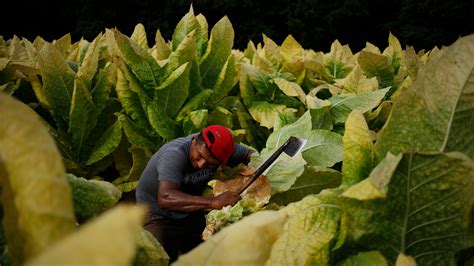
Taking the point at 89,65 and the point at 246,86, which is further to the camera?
the point at 246,86

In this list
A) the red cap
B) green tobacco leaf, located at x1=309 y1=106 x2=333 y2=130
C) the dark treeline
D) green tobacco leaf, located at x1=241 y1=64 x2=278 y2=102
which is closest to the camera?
green tobacco leaf, located at x1=309 y1=106 x2=333 y2=130

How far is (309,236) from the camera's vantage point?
0.93 m

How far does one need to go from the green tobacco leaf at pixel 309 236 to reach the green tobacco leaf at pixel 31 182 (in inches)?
20.5

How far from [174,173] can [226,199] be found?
669 mm

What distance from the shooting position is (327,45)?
1484cm

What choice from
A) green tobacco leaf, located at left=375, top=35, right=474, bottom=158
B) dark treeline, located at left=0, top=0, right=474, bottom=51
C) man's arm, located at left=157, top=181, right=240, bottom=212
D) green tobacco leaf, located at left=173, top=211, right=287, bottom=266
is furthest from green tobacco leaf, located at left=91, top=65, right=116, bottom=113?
dark treeline, located at left=0, top=0, right=474, bottom=51

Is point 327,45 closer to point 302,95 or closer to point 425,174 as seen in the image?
point 302,95

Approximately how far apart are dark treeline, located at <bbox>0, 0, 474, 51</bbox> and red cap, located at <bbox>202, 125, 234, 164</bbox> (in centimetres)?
1174

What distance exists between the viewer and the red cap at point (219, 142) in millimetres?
2938

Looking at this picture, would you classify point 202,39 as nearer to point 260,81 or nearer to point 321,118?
point 260,81

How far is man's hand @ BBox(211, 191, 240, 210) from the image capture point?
2.50 meters

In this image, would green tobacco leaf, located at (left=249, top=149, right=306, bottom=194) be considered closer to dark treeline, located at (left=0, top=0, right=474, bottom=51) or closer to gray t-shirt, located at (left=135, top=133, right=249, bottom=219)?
gray t-shirt, located at (left=135, top=133, right=249, bottom=219)

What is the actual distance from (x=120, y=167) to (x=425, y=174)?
3.04m

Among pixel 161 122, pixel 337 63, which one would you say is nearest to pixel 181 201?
pixel 161 122
